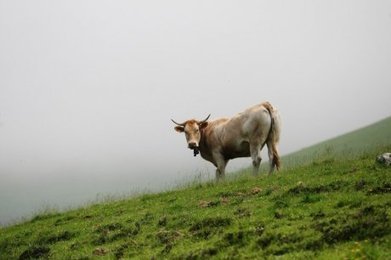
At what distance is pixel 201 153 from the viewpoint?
987 inches

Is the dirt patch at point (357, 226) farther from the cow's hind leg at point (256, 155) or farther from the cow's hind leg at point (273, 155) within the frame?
the cow's hind leg at point (273, 155)

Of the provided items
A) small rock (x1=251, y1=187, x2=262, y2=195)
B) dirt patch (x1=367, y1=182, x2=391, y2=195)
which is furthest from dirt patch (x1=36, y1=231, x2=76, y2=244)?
dirt patch (x1=367, y1=182, x2=391, y2=195)

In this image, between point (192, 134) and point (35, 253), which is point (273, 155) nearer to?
point (192, 134)

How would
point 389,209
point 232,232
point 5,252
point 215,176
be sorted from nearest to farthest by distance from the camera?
point 389,209 → point 232,232 → point 5,252 → point 215,176

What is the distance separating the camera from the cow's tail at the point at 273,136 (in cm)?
2177

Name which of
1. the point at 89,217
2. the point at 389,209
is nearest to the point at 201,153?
the point at 89,217

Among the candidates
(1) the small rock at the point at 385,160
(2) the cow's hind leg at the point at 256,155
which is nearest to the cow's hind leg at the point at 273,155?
(2) the cow's hind leg at the point at 256,155

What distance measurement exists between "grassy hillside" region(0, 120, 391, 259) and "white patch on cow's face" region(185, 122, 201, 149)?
2.41 metres

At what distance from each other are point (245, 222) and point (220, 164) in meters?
10.1

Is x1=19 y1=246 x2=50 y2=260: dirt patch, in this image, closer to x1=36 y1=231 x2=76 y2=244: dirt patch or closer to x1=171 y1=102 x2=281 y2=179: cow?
x1=36 y1=231 x2=76 y2=244: dirt patch

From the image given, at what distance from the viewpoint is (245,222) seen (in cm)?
1362

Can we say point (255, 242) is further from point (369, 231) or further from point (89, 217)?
point (89, 217)

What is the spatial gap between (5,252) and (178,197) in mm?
6505

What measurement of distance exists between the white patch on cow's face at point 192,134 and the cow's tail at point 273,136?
11.6ft
